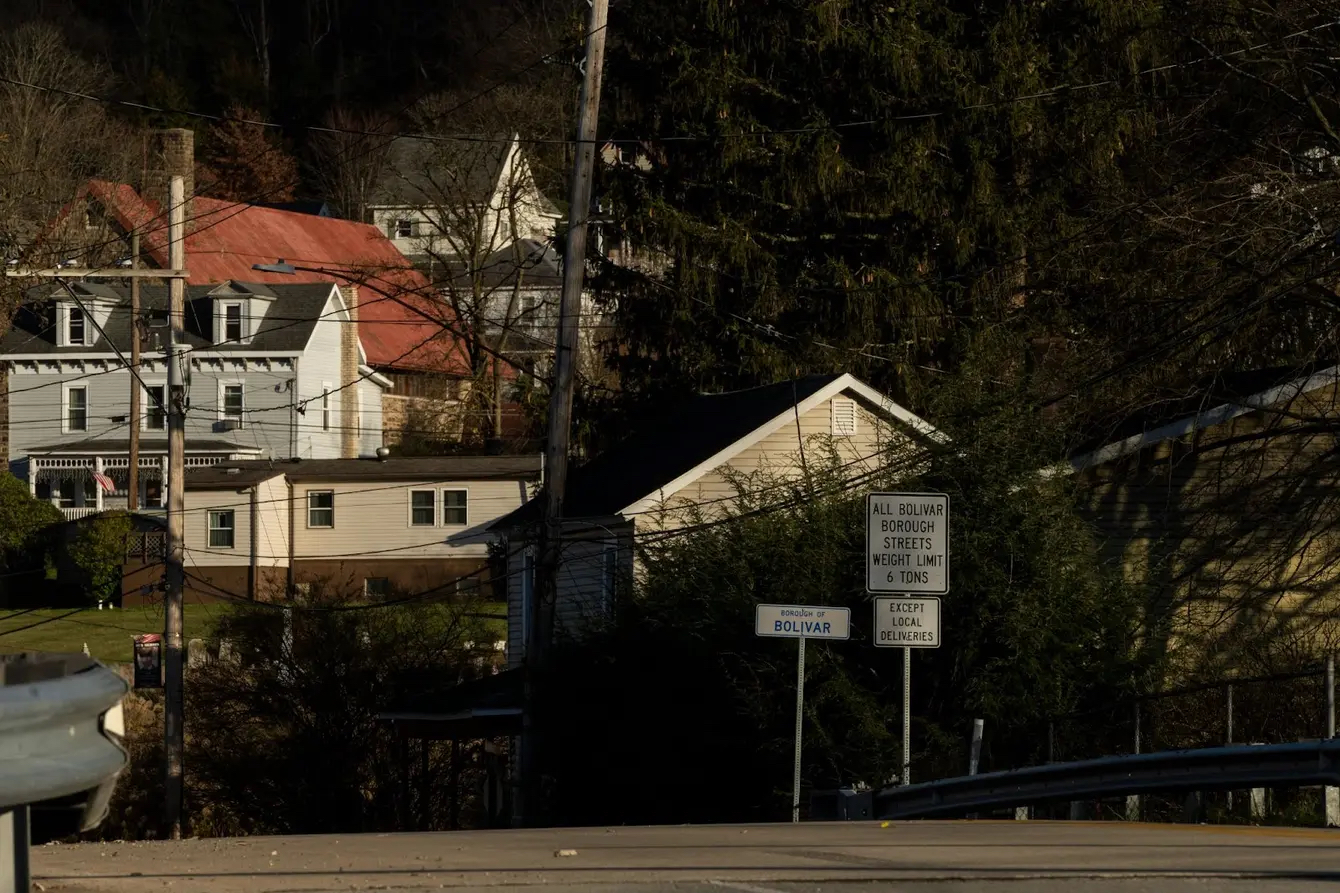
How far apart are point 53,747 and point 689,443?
26.8 metres

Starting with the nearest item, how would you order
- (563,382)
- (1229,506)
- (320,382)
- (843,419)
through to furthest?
(1229,506), (563,382), (843,419), (320,382)

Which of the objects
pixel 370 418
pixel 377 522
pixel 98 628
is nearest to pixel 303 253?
pixel 370 418

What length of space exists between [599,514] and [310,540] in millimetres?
33595

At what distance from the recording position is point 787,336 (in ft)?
116

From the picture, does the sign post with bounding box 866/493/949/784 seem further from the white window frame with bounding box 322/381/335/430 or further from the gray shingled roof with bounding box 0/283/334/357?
the white window frame with bounding box 322/381/335/430

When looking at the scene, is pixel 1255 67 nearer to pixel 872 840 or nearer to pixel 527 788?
pixel 527 788

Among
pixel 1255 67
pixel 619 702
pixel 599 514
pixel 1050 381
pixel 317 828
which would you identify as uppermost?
pixel 1255 67

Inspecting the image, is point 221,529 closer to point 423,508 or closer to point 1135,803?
point 423,508

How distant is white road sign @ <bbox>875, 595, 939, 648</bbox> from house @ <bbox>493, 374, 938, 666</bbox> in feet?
27.1

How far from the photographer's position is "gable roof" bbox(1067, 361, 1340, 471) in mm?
22719

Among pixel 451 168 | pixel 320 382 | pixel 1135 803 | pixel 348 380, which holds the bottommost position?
pixel 1135 803

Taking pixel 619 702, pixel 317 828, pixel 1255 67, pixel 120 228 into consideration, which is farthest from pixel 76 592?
pixel 1255 67

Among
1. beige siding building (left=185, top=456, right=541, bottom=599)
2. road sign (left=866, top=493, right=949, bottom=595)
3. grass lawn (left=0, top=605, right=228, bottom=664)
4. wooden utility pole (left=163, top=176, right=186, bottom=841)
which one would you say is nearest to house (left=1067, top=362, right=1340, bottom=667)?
road sign (left=866, top=493, right=949, bottom=595)

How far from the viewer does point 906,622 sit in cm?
1596
